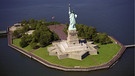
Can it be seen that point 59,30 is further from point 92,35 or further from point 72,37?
point 72,37

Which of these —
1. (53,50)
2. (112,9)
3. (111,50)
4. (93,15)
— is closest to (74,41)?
(53,50)

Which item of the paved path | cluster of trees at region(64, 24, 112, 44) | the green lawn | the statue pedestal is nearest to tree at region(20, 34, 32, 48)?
the green lawn

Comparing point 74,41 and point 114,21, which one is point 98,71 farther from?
point 114,21

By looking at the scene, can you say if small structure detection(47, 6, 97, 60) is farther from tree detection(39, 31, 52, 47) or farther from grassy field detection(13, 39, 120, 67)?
tree detection(39, 31, 52, 47)

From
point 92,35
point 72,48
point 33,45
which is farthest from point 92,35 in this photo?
point 33,45

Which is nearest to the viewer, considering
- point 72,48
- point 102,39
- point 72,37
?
point 72,48

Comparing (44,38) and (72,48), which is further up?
(44,38)

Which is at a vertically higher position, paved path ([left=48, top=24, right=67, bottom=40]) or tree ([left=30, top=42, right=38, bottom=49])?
paved path ([left=48, top=24, right=67, bottom=40])

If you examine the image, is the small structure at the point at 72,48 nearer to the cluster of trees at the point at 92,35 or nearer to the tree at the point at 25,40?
the cluster of trees at the point at 92,35
